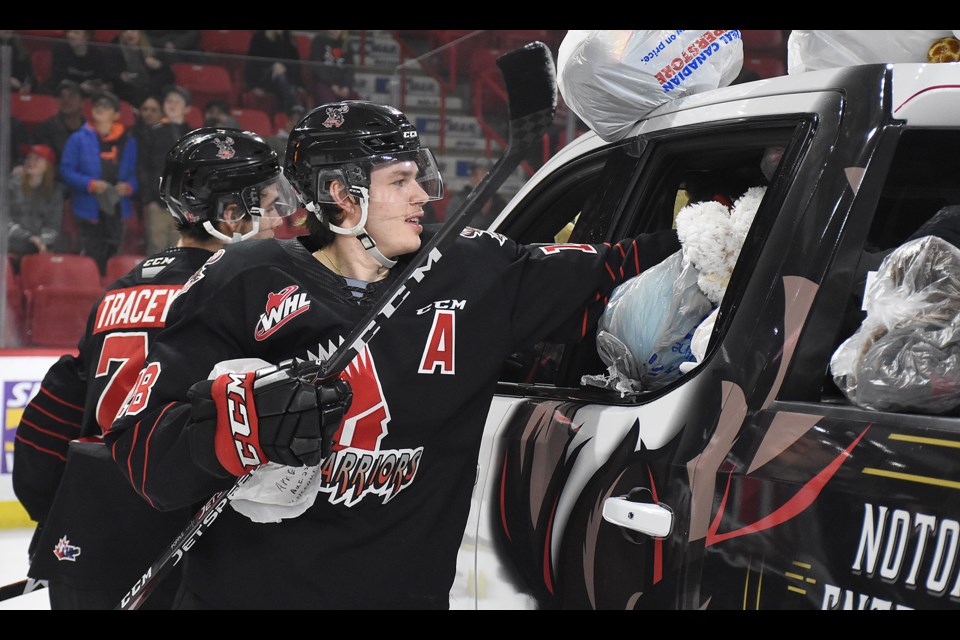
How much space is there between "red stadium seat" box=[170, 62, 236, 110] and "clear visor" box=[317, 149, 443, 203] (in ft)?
19.4

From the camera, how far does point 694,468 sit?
1.73 metres

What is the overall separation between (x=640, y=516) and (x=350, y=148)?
3.14 feet

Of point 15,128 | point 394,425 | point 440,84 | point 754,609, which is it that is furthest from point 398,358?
point 440,84

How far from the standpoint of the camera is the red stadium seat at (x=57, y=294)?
6.87 m

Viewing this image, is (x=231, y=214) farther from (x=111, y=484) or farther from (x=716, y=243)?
(x=716, y=243)

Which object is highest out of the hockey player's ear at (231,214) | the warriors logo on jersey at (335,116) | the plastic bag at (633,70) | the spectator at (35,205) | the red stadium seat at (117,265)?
the plastic bag at (633,70)

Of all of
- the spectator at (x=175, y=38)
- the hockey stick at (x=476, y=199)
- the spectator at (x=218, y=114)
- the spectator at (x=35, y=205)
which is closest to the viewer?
the hockey stick at (x=476, y=199)

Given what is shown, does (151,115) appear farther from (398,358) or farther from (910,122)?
(910,122)

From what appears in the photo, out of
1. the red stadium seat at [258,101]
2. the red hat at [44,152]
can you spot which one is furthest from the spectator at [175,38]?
the red hat at [44,152]

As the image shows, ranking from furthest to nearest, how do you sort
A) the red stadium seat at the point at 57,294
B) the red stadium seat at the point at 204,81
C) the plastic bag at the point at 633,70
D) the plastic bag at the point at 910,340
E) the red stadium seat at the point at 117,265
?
1. the red stadium seat at the point at 204,81
2. the red stadium seat at the point at 117,265
3. the red stadium seat at the point at 57,294
4. the plastic bag at the point at 633,70
5. the plastic bag at the point at 910,340

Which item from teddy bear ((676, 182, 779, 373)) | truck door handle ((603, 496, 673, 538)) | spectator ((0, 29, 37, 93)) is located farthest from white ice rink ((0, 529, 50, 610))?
teddy bear ((676, 182, 779, 373))

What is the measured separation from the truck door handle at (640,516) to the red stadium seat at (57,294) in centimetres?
573

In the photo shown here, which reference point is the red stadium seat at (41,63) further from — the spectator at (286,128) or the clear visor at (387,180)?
the clear visor at (387,180)

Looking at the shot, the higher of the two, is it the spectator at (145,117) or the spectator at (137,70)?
the spectator at (137,70)
